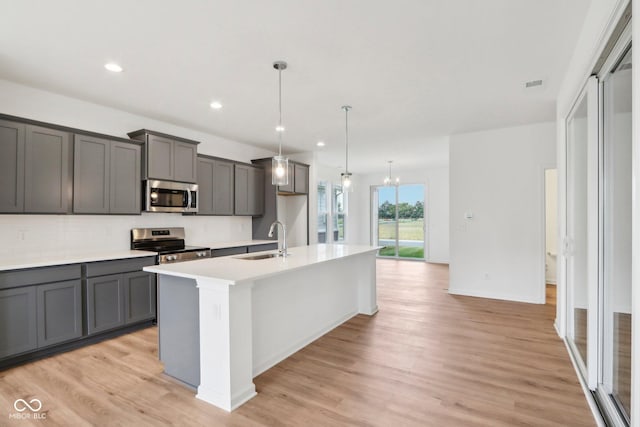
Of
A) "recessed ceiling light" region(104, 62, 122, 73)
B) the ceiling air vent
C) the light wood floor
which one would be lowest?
the light wood floor

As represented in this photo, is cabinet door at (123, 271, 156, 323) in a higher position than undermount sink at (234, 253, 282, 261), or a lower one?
lower

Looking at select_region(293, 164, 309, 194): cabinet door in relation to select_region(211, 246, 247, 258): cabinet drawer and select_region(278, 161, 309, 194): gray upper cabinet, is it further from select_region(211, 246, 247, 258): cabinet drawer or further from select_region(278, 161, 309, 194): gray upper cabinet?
select_region(211, 246, 247, 258): cabinet drawer

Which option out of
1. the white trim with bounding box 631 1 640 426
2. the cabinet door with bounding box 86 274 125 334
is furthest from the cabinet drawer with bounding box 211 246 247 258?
the white trim with bounding box 631 1 640 426

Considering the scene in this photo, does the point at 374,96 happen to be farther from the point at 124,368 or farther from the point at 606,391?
the point at 124,368

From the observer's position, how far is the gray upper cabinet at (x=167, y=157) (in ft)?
13.1

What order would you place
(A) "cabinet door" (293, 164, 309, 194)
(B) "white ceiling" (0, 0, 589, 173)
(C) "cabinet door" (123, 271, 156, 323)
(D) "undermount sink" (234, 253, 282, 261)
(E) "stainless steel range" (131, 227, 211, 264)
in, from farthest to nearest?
(A) "cabinet door" (293, 164, 309, 194) < (E) "stainless steel range" (131, 227, 211, 264) < (C) "cabinet door" (123, 271, 156, 323) < (D) "undermount sink" (234, 253, 282, 261) < (B) "white ceiling" (0, 0, 589, 173)

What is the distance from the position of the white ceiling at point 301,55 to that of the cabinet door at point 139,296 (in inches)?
78.5

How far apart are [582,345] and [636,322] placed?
1867mm

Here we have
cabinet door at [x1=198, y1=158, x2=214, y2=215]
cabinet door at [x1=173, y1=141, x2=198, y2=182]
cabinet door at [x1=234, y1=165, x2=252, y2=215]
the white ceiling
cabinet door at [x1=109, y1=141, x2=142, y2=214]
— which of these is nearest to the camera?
the white ceiling

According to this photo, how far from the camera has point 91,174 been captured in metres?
3.54

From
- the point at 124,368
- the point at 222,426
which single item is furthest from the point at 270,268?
the point at 124,368

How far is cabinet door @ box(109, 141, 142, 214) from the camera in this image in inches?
147

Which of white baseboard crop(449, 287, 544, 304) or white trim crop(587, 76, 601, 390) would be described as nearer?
white trim crop(587, 76, 601, 390)

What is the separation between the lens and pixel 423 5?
6.81 feet
